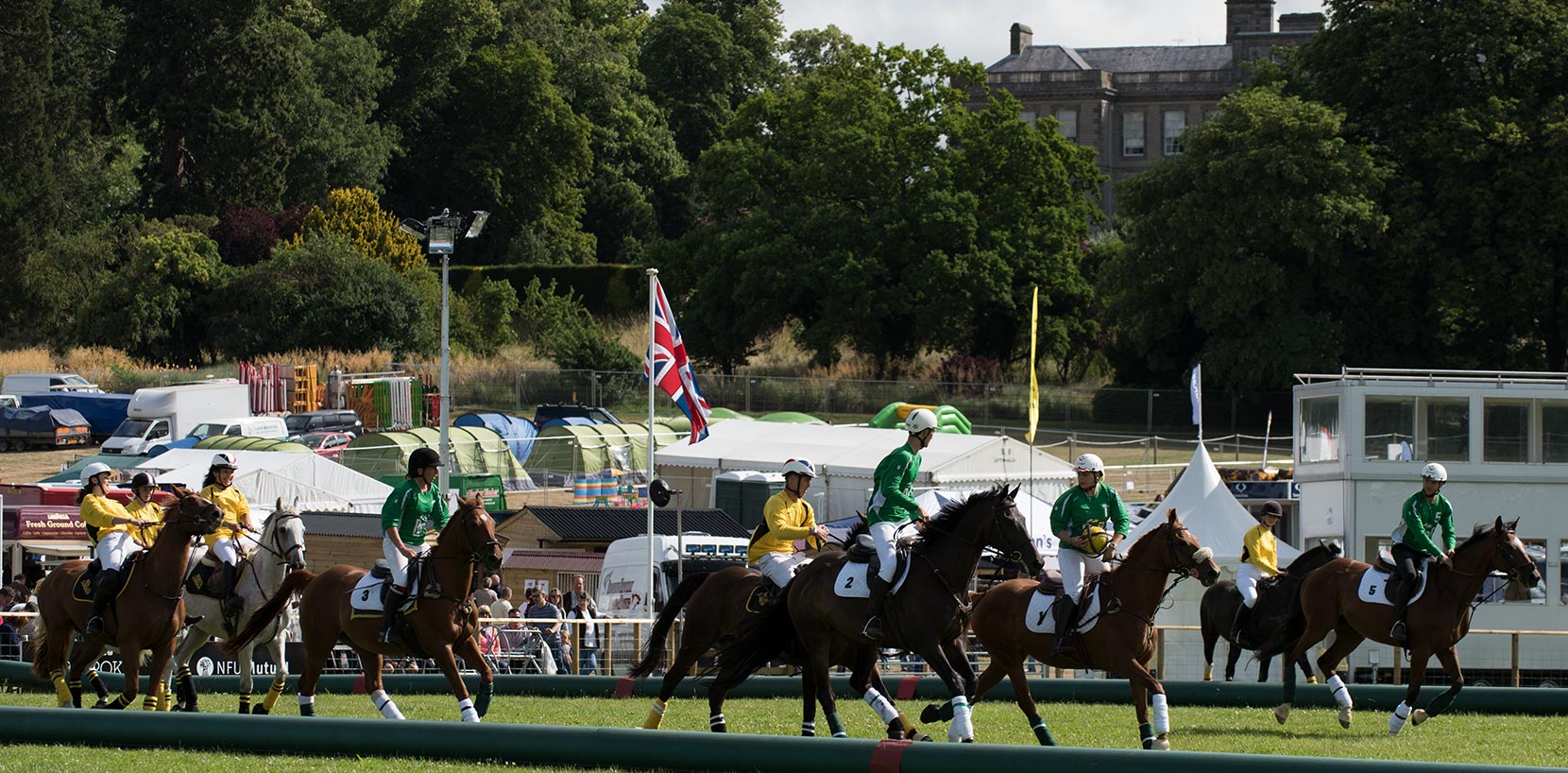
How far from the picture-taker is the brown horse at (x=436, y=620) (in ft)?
47.6

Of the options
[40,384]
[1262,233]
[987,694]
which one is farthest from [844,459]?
[40,384]

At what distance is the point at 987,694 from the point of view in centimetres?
1908

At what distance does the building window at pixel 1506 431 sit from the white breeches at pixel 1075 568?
58.7 ft

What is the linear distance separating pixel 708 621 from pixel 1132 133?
84211 mm

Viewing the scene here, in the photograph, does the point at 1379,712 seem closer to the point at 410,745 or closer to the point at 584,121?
the point at 410,745

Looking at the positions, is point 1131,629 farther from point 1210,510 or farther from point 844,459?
point 844,459

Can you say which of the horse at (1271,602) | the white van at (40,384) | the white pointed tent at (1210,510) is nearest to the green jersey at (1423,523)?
the horse at (1271,602)

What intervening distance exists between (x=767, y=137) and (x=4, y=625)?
169 ft

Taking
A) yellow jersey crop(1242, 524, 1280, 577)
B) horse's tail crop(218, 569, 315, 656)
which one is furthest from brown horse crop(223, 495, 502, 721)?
yellow jersey crop(1242, 524, 1280, 577)

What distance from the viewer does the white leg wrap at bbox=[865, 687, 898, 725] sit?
13578mm

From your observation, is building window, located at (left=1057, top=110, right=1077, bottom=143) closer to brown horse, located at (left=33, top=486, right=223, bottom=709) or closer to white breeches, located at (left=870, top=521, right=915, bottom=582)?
brown horse, located at (left=33, top=486, right=223, bottom=709)

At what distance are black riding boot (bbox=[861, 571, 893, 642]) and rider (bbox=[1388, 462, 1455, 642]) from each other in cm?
553

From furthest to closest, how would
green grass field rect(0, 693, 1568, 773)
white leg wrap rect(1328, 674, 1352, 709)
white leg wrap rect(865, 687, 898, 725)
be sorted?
white leg wrap rect(1328, 674, 1352, 709)
white leg wrap rect(865, 687, 898, 725)
green grass field rect(0, 693, 1568, 773)

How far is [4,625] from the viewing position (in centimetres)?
2266
